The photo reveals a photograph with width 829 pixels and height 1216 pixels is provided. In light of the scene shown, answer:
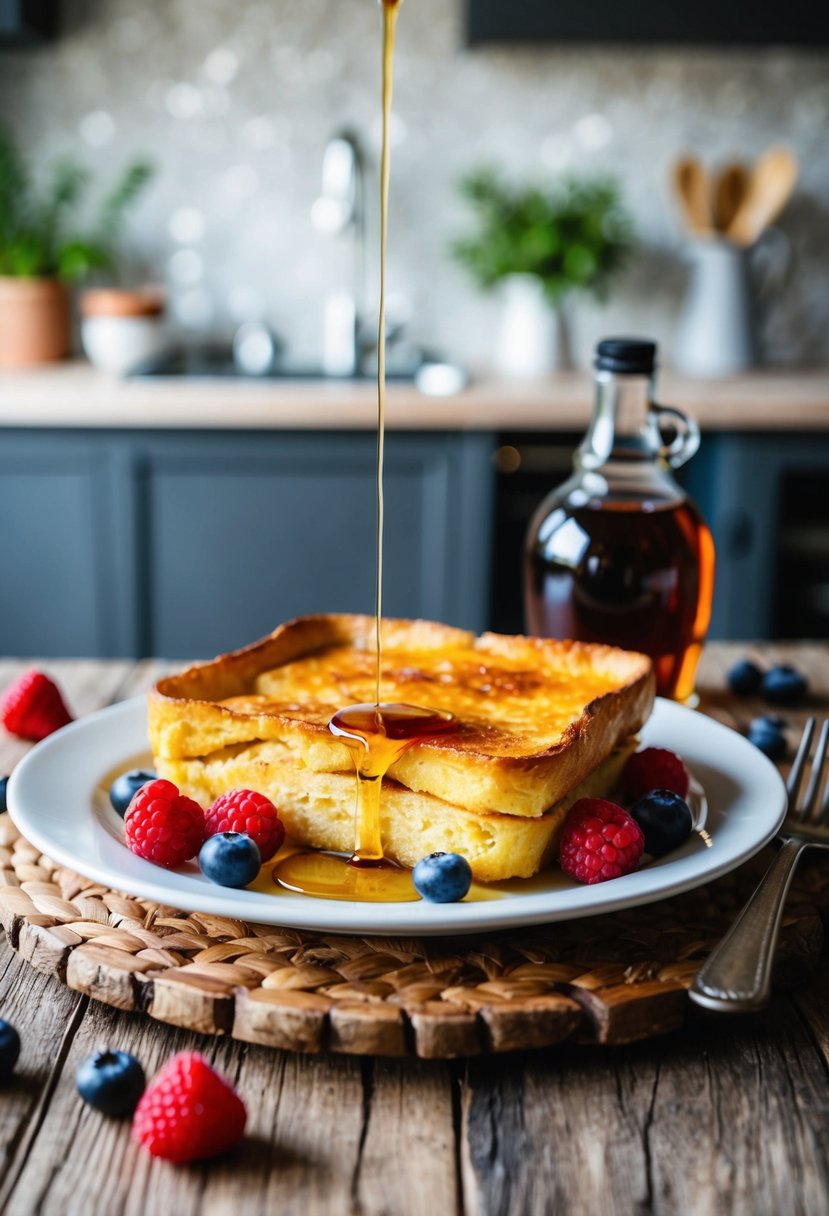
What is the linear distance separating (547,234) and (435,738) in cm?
235

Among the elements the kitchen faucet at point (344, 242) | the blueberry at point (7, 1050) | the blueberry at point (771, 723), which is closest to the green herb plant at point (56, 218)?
the kitchen faucet at point (344, 242)

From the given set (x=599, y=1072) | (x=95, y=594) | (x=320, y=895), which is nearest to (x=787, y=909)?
(x=599, y=1072)

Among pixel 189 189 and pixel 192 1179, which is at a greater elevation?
pixel 189 189

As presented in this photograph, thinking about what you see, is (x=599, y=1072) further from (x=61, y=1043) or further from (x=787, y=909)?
(x=61, y=1043)

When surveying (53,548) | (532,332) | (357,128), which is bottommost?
(53,548)

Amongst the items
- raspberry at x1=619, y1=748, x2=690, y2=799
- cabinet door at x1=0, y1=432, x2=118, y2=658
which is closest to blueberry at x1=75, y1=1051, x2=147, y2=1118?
raspberry at x1=619, y1=748, x2=690, y2=799

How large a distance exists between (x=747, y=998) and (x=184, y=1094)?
34 centimetres

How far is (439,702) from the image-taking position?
1.17 meters

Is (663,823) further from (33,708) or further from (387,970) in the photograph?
(33,708)

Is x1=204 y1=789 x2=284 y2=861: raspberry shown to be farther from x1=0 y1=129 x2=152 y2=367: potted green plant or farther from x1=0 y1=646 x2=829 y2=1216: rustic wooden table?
x1=0 y1=129 x2=152 y2=367: potted green plant

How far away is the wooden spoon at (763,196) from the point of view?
3162mm

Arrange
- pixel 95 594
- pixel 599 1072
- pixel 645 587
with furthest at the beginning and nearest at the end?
pixel 95 594
pixel 645 587
pixel 599 1072

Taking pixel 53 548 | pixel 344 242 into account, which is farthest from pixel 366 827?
pixel 344 242

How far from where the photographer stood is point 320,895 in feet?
3.13
